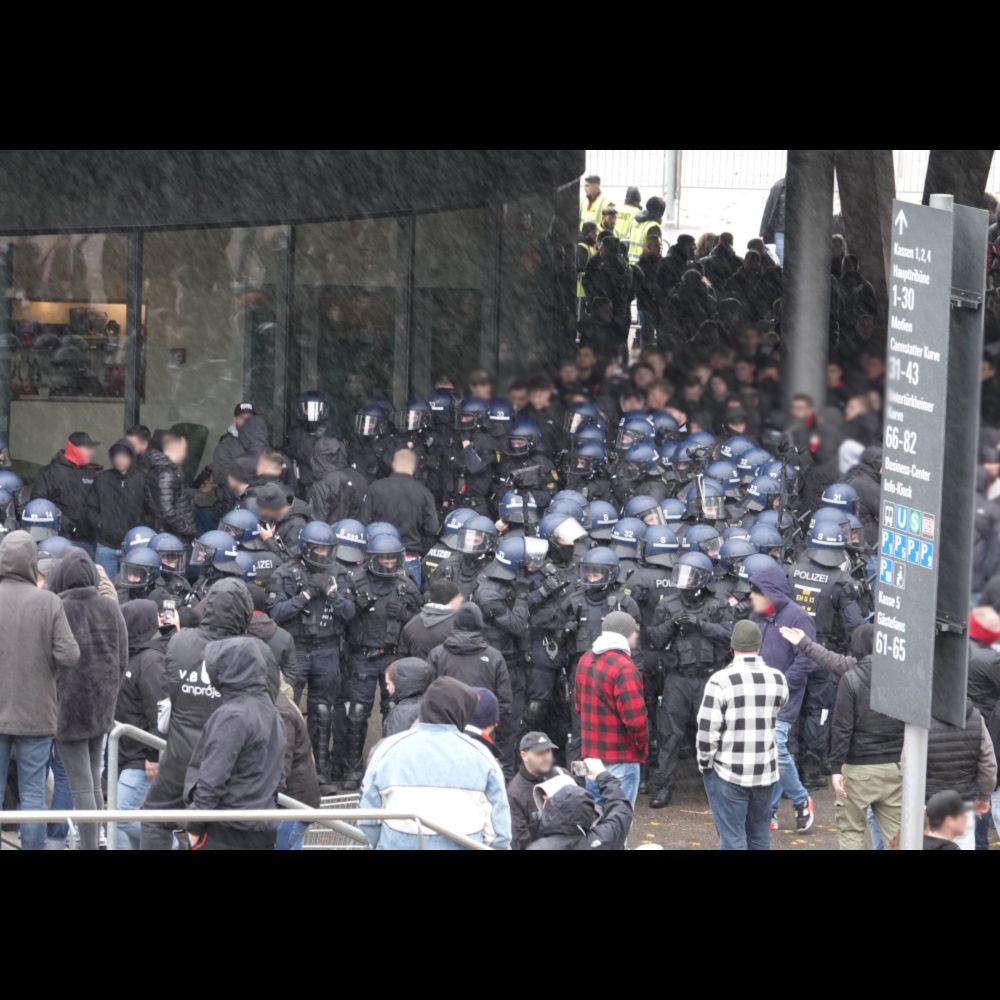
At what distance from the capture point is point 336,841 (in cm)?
862

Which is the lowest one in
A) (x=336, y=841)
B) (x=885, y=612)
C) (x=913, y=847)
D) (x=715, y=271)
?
(x=336, y=841)

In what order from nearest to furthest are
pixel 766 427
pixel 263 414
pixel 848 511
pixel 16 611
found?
pixel 16 611 < pixel 848 511 < pixel 766 427 < pixel 263 414

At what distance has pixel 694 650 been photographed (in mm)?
11086

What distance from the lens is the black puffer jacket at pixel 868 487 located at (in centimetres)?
1377

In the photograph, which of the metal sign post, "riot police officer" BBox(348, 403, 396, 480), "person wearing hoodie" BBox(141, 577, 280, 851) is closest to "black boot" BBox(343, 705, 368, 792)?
"person wearing hoodie" BBox(141, 577, 280, 851)

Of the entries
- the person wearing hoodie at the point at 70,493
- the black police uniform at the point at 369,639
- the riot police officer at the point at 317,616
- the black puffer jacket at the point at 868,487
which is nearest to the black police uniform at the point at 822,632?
the black puffer jacket at the point at 868,487

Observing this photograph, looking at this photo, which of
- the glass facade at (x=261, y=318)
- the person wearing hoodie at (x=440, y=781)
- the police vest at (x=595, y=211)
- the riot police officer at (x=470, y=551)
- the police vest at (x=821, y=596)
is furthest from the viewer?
the police vest at (x=595, y=211)

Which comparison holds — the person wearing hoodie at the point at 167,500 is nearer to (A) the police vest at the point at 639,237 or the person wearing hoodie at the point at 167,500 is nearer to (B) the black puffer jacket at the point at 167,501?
(B) the black puffer jacket at the point at 167,501

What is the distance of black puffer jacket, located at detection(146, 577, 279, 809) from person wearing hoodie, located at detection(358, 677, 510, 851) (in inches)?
48.1

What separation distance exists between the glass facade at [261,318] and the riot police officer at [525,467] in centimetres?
259

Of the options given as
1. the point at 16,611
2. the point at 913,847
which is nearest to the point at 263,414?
the point at 16,611

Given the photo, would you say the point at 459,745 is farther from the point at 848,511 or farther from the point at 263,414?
the point at 263,414

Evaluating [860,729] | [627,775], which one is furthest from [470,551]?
[860,729]

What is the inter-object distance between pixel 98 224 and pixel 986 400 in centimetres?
959
